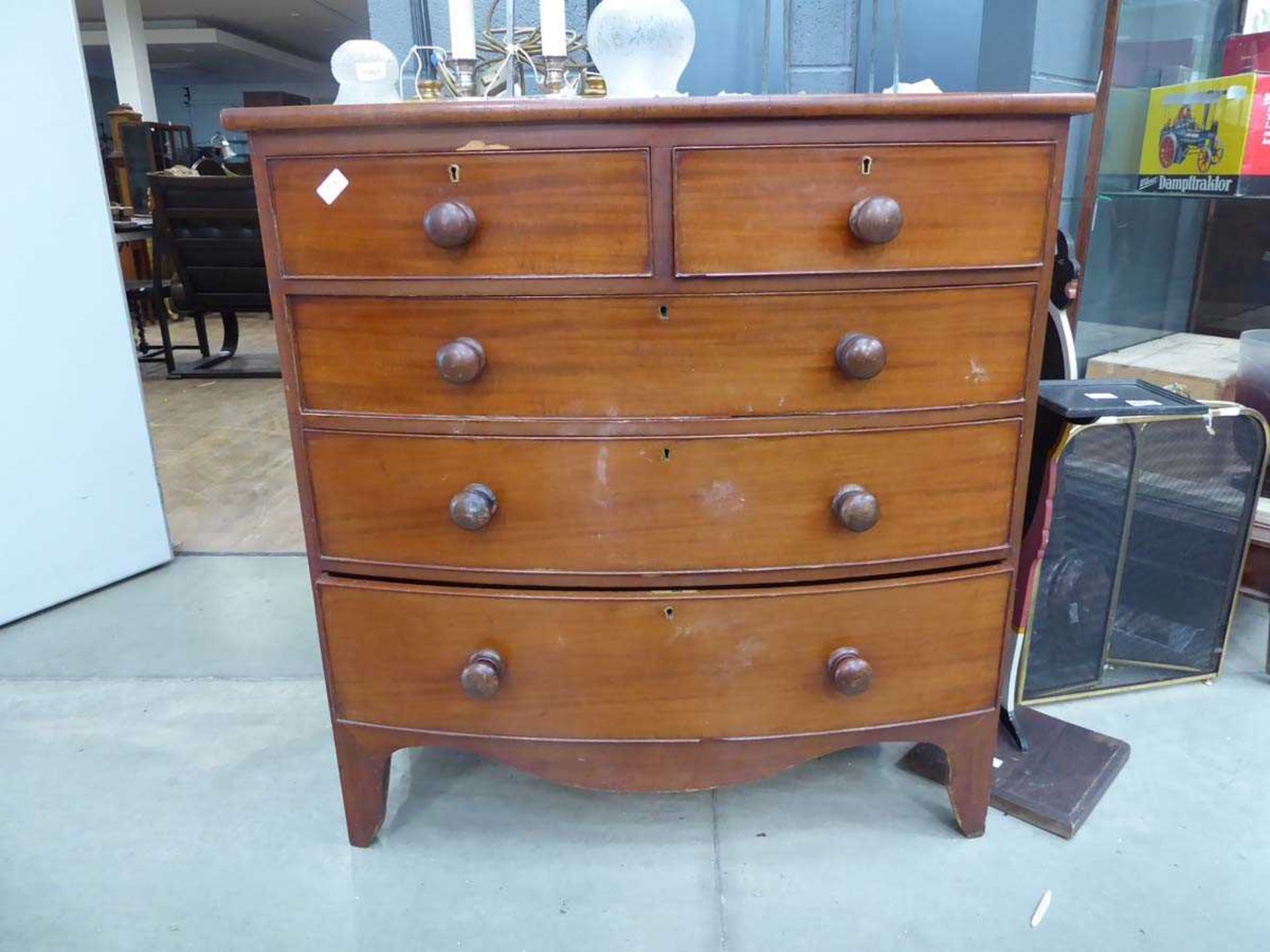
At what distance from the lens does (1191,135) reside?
2.00 metres

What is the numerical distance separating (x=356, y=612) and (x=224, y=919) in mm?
461

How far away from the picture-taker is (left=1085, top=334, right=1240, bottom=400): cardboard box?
1.90 metres

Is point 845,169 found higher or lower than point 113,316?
higher

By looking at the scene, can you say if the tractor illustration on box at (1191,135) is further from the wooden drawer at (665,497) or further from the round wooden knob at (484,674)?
the round wooden knob at (484,674)

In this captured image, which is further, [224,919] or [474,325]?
[224,919]

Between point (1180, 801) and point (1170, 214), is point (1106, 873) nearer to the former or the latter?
point (1180, 801)

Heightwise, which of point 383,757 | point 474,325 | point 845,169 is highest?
point 845,169

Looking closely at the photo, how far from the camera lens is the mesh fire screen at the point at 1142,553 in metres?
1.51

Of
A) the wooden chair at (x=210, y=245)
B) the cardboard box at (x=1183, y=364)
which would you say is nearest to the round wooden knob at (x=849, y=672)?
the cardboard box at (x=1183, y=364)

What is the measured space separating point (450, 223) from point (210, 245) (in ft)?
12.6

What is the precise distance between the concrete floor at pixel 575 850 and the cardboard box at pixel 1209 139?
1.06 metres

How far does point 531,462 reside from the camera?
1.11m

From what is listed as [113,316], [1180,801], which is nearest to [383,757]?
[1180,801]

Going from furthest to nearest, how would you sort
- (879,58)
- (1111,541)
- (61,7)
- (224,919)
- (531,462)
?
(61,7)
(879,58)
(1111,541)
(224,919)
(531,462)
